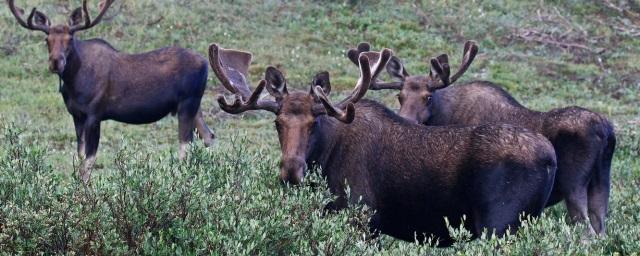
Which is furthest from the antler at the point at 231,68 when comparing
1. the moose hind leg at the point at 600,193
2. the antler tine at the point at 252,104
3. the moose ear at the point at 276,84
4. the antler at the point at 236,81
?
the moose hind leg at the point at 600,193

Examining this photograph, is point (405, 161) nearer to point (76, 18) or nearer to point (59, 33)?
point (59, 33)

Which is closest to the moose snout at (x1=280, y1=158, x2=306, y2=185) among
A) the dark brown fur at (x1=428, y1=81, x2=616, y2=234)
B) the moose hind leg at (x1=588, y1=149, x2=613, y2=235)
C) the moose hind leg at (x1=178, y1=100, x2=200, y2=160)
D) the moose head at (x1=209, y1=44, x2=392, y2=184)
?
the moose head at (x1=209, y1=44, x2=392, y2=184)

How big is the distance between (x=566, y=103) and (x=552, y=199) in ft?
35.5

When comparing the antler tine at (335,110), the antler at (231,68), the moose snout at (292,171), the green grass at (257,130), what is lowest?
the green grass at (257,130)

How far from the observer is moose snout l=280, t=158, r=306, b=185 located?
7.35 metres

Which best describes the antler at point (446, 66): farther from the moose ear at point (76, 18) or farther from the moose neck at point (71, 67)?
the moose ear at point (76, 18)

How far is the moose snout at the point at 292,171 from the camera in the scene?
7.35 m

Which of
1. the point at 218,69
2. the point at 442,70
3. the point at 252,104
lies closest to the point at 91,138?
the point at 442,70

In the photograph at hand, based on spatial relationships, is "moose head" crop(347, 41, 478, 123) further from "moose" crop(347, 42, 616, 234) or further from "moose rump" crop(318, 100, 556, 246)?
"moose rump" crop(318, 100, 556, 246)

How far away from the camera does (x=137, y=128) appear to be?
56.2 feet

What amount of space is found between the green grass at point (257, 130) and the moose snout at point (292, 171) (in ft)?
0.30

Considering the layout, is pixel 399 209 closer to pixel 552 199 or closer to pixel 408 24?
pixel 552 199

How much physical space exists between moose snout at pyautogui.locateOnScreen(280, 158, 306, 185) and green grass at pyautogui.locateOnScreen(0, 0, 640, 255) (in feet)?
0.30

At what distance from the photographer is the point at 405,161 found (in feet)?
26.6
